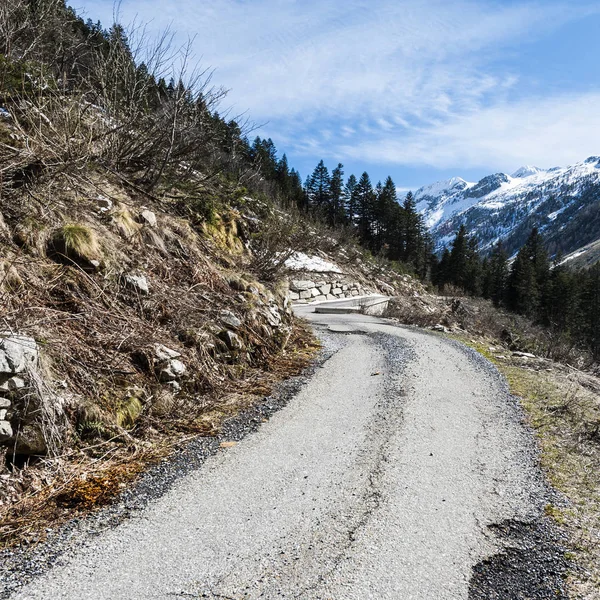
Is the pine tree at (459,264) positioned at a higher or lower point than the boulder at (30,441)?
higher

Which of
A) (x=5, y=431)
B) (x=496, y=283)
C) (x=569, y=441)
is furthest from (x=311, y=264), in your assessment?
(x=496, y=283)

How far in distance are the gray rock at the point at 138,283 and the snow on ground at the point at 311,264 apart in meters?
14.6

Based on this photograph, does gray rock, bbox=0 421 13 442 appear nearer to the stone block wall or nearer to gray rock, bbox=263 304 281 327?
gray rock, bbox=263 304 281 327

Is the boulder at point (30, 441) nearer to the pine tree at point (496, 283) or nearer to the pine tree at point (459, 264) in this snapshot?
the pine tree at point (459, 264)

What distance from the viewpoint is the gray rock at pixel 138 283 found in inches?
241

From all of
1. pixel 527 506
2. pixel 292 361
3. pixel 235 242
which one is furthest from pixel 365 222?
pixel 527 506

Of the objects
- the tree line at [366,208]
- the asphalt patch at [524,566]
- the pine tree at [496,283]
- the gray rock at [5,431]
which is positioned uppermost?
the tree line at [366,208]

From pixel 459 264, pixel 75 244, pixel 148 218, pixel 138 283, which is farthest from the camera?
pixel 459 264

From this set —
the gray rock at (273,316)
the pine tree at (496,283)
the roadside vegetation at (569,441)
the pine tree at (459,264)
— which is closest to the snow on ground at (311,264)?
the roadside vegetation at (569,441)

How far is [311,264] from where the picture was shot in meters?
23.1

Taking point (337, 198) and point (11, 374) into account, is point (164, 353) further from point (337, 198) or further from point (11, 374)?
point (337, 198)

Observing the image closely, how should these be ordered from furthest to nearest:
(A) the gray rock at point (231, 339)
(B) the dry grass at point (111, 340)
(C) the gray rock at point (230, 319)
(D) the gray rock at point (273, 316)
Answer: (D) the gray rock at point (273, 316) → (C) the gray rock at point (230, 319) → (A) the gray rock at point (231, 339) → (B) the dry grass at point (111, 340)

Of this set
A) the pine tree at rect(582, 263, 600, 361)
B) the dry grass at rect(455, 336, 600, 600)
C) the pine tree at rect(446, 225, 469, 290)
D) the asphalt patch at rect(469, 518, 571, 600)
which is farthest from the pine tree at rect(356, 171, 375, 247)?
the asphalt patch at rect(469, 518, 571, 600)

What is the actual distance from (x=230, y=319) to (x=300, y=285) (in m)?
14.4
